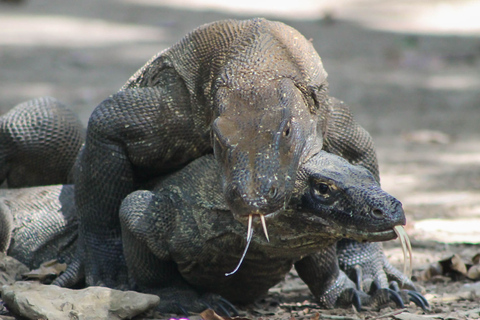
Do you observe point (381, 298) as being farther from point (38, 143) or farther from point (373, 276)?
point (38, 143)

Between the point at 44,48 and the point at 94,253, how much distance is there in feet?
25.6

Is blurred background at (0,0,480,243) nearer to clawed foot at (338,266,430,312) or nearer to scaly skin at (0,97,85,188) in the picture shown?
clawed foot at (338,266,430,312)

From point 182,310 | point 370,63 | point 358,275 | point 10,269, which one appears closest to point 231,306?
point 182,310

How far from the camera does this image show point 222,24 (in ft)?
12.9

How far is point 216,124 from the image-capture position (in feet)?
10.1

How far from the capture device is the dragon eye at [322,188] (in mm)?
3086

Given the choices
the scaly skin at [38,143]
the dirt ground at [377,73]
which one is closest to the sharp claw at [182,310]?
the dirt ground at [377,73]

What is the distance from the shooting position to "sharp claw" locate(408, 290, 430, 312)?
3880 millimetres

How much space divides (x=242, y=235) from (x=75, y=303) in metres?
0.80

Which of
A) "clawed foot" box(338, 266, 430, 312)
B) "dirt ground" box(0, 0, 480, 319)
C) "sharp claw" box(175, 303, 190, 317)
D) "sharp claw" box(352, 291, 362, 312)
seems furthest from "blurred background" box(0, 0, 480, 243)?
"sharp claw" box(175, 303, 190, 317)

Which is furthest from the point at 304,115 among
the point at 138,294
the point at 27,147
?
the point at 27,147

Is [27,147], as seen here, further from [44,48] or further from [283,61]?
[44,48]

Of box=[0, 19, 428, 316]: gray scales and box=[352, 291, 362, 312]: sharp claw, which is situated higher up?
box=[0, 19, 428, 316]: gray scales

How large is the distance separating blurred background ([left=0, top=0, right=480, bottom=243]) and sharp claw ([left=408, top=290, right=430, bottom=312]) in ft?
4.25
